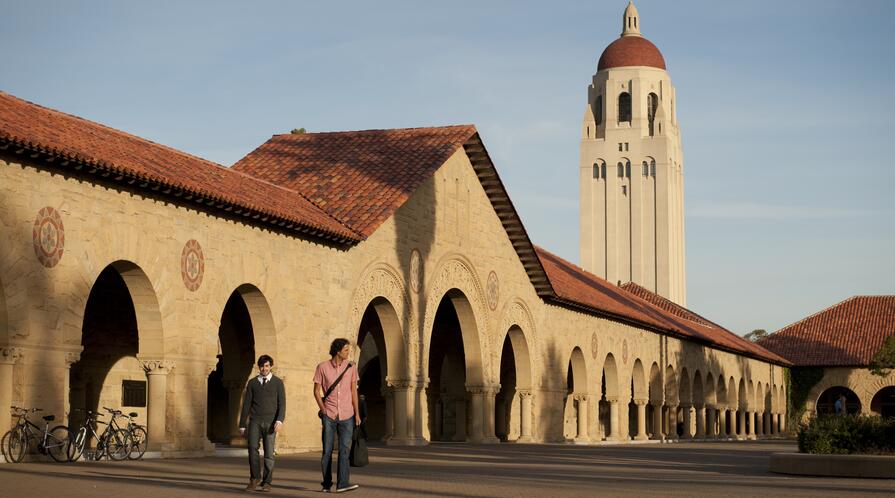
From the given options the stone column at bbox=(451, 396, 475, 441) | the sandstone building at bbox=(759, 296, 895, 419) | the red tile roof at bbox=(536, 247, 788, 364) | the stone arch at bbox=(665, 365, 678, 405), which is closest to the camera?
the stone column at bbox=(451, 396, 475, 441)

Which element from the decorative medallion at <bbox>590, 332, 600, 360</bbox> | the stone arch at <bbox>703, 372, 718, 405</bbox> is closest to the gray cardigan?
the decorative medallion at <bbox>590, 332, 600, 360</bbox>

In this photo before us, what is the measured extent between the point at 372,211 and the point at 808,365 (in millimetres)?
51632

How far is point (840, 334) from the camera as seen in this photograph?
76500 mm

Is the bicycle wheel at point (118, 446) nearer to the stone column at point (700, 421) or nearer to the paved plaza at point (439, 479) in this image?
the paved plaza at point (439, 479)

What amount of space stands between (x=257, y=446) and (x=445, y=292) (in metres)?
18.0

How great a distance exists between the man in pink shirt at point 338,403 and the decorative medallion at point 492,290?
20547 millimetres

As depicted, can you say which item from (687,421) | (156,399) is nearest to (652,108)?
(687,421)

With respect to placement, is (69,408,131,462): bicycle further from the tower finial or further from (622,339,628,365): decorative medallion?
the tower finial

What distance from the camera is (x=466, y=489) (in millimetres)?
15820

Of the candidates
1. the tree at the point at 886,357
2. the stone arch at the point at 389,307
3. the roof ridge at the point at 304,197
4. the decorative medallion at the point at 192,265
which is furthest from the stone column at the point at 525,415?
the tree at the point at 886,357

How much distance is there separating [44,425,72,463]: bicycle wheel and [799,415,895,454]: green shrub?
37.1 ft

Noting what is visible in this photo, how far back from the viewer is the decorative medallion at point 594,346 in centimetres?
4417

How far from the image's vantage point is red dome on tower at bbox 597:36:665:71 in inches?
4348

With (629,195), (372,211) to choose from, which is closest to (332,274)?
(372,211)
